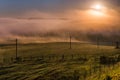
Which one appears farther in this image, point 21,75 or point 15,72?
point 15,72

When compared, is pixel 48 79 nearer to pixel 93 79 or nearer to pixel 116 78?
pixel 93 79

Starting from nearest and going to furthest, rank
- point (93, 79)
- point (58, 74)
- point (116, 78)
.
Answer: point (116, 78) < point (93, 79) < point (58, 74)

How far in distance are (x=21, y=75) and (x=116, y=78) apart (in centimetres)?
6672

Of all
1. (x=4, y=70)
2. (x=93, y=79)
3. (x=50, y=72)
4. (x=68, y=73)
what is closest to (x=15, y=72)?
(x=4, y=70)

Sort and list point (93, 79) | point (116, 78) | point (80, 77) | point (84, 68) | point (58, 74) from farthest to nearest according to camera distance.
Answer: point (84, 68)
point (58, 74)
point (80, 77)
point (93, 79)
point (116, 78)

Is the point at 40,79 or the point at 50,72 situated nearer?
the point at 40,79

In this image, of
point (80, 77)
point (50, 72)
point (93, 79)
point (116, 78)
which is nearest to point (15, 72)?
point (50, 72)

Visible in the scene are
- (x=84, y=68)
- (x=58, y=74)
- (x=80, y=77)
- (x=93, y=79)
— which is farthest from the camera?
(x=84, y=68)

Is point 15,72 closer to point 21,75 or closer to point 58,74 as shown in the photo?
point 21,75

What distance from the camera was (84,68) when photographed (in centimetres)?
18800

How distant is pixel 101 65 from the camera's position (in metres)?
197

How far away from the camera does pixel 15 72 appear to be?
188750mm

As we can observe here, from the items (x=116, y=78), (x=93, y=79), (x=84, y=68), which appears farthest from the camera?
(x=84, y=68)

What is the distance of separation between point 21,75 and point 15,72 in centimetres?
1412
